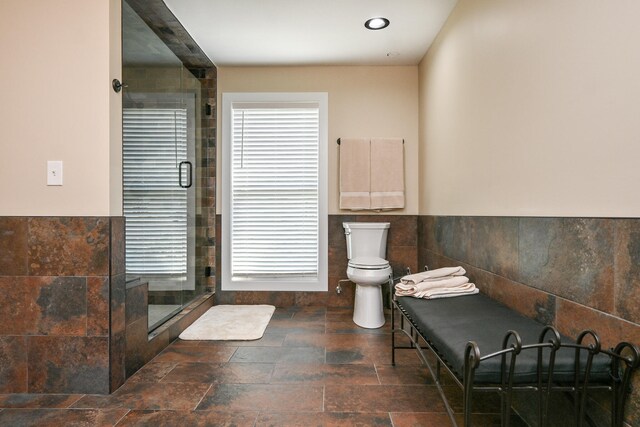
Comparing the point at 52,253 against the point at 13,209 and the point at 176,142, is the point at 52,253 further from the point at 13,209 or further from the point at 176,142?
the point at 176,142

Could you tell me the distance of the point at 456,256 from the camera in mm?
2510

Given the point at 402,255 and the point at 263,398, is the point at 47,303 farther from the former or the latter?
the point at 402,255

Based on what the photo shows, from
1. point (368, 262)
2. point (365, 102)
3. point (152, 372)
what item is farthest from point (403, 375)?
point (365, 102)

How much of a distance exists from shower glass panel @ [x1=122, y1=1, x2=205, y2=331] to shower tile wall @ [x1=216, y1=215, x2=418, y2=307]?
0.67 meters

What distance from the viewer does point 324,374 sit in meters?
2.12

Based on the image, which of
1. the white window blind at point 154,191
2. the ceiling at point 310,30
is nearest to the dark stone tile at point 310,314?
the white window blind at point 154,191

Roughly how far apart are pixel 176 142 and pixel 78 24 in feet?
3.87

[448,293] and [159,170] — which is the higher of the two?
[159,170]

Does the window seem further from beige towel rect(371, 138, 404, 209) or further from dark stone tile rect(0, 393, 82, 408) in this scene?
dark stone tile rect(0, 393, 82, 408)

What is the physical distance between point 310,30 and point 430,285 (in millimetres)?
2070

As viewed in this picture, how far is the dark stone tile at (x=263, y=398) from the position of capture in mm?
1771

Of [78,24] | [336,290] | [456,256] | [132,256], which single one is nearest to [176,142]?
[132,256]

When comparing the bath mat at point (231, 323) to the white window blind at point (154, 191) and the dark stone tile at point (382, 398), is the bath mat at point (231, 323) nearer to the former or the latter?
the white window blind at point (154, 191)

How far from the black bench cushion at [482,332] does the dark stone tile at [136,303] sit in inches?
57.7
